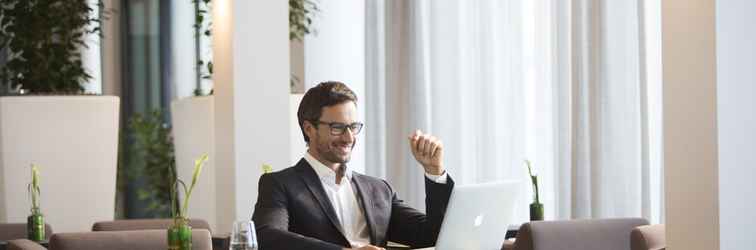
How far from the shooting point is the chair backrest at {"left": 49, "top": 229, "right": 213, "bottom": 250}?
445 centimetres

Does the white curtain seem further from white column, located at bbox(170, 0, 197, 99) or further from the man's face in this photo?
white column, located at bbox(170, 0, 197, 99)

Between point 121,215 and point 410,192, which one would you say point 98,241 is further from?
point 121,215

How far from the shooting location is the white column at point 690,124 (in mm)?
3752

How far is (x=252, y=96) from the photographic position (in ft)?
22.9

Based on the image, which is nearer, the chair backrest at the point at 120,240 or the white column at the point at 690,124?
the white column at the point at 690,124

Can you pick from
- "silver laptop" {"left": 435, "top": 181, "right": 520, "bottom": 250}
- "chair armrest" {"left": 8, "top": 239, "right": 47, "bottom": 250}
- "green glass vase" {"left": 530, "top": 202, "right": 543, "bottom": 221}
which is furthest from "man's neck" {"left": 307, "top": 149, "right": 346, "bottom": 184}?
"green glass vase" {"left": 530, "top": 202, "right": 543, "bottom": 221}

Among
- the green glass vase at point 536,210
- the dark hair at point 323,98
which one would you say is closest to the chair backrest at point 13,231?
the green glass vase at point 536,210

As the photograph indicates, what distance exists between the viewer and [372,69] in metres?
8.73

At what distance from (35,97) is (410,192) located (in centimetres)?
248

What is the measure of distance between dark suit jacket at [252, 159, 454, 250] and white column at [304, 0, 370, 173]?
15.7 ft

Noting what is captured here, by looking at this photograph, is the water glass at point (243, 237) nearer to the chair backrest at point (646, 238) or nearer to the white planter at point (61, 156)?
the chair backrest at point (646, 238)

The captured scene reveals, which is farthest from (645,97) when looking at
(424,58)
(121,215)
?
(121,215)

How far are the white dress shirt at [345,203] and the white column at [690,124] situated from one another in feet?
3.41

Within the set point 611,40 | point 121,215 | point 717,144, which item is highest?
point 611,40
